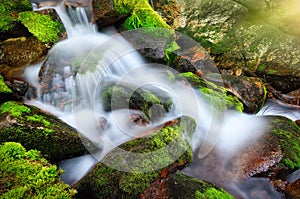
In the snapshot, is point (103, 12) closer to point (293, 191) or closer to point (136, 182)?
point (136, 182)

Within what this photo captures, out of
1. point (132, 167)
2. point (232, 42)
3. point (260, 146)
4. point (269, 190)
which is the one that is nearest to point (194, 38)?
point (232, 42)

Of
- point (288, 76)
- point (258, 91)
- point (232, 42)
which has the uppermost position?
point (232, 42)

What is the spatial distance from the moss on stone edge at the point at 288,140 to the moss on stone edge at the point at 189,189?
1.53 m

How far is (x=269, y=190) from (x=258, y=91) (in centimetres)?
303

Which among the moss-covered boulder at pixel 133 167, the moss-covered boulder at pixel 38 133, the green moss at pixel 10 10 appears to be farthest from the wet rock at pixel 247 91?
the green moss at pixel 10 10

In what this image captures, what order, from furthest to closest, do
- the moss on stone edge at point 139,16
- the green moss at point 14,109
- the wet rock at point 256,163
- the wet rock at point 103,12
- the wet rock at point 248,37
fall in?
the wet rock at point 248,37
the moss on stone edge at point 139,16
the wet rock at point 103,12
the wet rock at point 256,163
the green moss at point 14,109

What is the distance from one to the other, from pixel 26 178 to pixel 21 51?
421cm

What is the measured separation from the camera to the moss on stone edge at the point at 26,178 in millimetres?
2264

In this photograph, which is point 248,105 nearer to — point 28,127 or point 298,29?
point 298,29

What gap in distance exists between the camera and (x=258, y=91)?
6059mm

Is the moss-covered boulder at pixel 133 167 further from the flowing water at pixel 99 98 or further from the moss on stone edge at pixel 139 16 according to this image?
the moss on stone edge at pixel 139 16

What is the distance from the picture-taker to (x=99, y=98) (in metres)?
5.12

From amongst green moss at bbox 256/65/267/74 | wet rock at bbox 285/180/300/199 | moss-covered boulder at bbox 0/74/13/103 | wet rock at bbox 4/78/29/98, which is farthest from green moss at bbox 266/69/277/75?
moss-covered boulder at bbox 0/74/13/103

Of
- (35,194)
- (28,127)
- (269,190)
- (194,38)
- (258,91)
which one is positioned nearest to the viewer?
(35,194)
